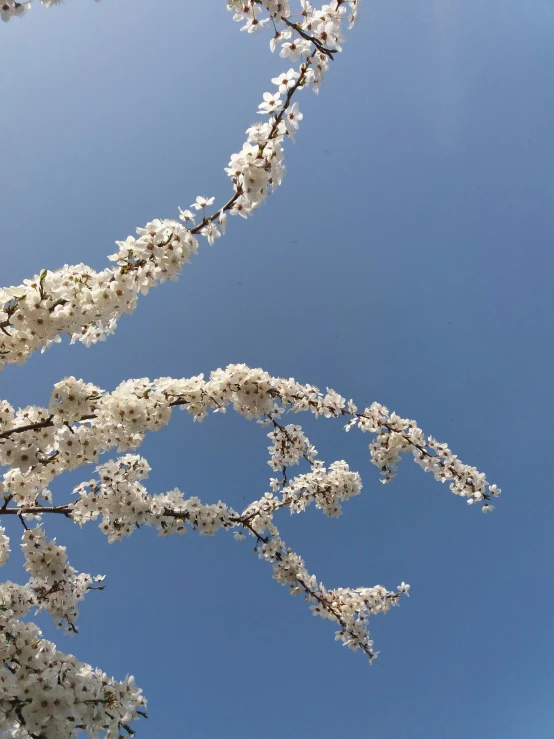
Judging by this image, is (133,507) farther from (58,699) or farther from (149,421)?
(58,699)

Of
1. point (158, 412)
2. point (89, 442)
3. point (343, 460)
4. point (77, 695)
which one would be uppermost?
point (343, 460)

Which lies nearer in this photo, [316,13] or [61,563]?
[316,13]

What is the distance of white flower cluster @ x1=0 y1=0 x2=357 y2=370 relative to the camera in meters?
4.42

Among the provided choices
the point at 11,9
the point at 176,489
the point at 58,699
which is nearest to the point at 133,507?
the point at 176,489

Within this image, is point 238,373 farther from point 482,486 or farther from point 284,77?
point 482,486

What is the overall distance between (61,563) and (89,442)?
3.45 metres

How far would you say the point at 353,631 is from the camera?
9055 millimetres

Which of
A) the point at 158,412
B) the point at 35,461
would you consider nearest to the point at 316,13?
the point at 158,412

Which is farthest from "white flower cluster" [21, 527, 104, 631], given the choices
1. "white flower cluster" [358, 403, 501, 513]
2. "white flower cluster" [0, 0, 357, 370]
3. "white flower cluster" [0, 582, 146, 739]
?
"white flower cluster" [358, 403, 501, 513]

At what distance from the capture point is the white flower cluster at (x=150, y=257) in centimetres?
442

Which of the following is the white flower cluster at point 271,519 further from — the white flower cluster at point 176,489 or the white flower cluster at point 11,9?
the white flower cluster at point 11,9

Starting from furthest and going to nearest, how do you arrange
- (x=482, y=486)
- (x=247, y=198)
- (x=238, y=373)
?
(x=482, y=486)
(x=238, y=373)
(x=247, y=198)

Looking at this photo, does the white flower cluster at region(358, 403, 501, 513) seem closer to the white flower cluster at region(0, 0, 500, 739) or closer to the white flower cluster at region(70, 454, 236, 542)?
the white flower cluster at region(0, 0, 500, 739)

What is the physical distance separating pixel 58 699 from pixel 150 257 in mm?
4695
